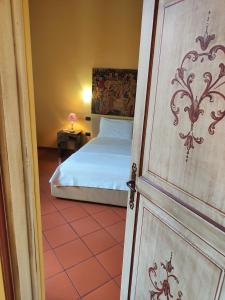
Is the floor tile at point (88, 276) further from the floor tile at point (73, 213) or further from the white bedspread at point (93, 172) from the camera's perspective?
the white bedspread at point (93, 172)

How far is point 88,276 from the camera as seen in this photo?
182 cm

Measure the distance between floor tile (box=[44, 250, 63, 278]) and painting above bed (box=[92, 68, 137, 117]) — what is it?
10.6 feet

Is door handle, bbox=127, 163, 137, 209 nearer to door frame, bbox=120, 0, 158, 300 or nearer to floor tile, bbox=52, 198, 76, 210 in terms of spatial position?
door frame, bbox=120, 0, 158, 300

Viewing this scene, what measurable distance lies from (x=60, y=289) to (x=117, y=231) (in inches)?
33.9

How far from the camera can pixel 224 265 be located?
0.75 metres

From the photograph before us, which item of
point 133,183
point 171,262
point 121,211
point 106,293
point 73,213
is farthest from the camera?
point 121,211

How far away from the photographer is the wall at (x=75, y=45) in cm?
427

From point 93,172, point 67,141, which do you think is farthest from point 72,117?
point 93,172

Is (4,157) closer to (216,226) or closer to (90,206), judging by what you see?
(216,226)

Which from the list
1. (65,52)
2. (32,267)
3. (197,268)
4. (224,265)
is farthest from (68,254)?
(65,52)

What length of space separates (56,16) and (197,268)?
5023mm

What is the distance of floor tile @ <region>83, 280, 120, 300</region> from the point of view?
1.64 metres

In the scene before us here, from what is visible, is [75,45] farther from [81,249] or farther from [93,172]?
[81,249]

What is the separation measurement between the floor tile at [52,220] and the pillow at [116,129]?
2152mm
